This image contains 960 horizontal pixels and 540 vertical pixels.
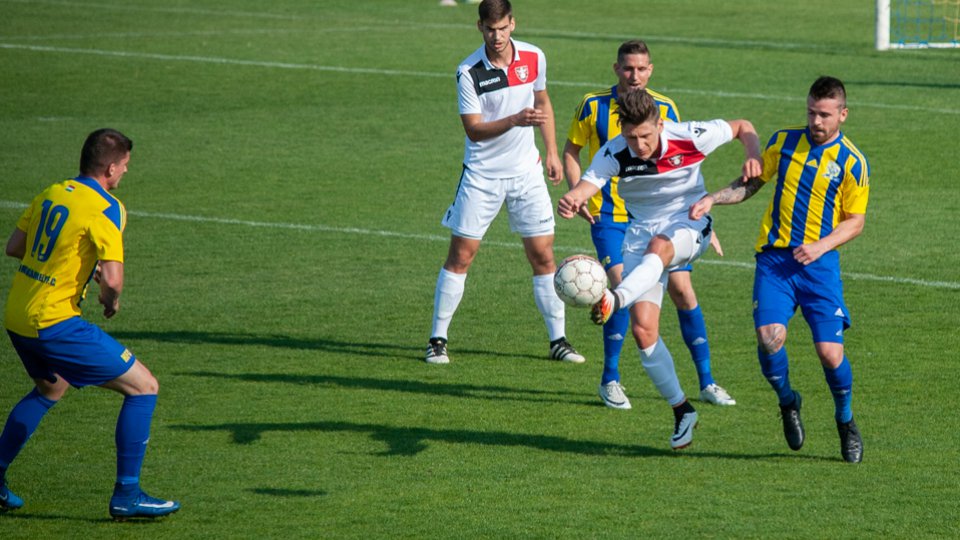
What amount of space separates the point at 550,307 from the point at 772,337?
2938 millimetres

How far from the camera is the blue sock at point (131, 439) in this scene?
7008mm

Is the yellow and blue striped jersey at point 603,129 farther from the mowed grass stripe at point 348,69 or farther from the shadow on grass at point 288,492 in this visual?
the mowed grass stripe at point 348,69

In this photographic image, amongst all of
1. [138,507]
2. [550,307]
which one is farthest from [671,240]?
[138,507]

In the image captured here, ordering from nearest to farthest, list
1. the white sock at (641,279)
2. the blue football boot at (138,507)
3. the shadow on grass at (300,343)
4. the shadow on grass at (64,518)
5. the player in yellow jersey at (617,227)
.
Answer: the blue football boot at (138,507), the shadow on grass at (64,518), the white sock at (641,279), the player in yellow jersey at (617,227), the shadow on grass at (300,343)

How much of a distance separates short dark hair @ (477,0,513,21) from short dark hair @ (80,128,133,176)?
353 centimetres

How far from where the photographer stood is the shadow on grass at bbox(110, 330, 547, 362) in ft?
34.7

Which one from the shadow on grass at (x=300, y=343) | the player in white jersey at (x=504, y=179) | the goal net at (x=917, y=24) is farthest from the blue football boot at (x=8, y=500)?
the goal net at (x=917, y=24)

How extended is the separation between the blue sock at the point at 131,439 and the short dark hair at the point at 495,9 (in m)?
4.05

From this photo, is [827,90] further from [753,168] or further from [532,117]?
[532,117]

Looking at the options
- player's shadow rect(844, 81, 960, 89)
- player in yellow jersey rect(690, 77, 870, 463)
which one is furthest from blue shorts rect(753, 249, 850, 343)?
player's shadow rect(844, 81, 960, 89)

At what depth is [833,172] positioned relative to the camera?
305 inches

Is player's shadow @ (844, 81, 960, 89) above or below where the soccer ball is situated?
above

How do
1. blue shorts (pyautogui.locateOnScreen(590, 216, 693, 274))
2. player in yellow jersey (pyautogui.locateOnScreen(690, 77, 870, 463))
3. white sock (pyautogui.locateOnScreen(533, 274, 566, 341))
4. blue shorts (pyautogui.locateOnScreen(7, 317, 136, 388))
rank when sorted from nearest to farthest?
blue shorts (pyautogui.locateOnScreen(7, 317, 136, 388)), player in yellow jersey (pyautogui.locateOnScreen(690, 77, 870, 463)), blue shorts (pyautogui.locateOnScreen(590, 216, 693, 274)), white sock (pyautogui.locateOnScreen(533, 274, 566, 341))

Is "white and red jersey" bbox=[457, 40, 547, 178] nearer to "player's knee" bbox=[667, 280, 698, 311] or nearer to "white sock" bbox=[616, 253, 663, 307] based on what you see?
"player's knee" bbox=[667, 280, 698, 311]
